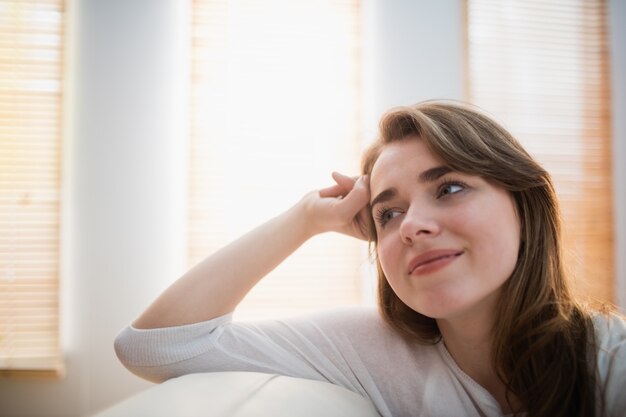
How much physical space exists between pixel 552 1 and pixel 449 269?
2.54m

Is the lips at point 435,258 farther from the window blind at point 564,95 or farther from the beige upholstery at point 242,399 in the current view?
the window blind at point 564,95

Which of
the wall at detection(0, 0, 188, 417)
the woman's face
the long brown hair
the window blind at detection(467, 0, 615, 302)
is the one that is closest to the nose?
the woman's face

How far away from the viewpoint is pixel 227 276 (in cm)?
96

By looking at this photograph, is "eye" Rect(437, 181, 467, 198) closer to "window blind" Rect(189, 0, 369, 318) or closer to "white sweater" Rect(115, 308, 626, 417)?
"white sweater" Rect(115, 308, 626, 417)

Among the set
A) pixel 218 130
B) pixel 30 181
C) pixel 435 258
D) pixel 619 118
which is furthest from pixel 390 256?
pixel 619 118

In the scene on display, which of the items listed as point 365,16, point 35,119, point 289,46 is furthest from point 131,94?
point 365,16

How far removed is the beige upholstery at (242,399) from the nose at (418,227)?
34 centimetres

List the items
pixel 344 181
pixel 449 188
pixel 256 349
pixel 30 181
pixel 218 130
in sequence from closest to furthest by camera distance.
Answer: pixel 449 188 < pixel 256 349 < pixel 344 181 < pixel 30 181 < pixel 218 130

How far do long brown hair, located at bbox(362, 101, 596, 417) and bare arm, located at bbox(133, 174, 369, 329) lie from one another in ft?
0.83

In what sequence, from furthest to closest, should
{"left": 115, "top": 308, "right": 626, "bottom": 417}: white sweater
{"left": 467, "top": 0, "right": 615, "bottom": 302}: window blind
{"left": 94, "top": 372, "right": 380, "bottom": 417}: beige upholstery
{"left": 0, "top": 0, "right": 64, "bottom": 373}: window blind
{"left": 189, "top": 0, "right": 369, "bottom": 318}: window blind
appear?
{"left": 467, "top": 0, "right": 615, "bottom": 302}: window blind → {"left": 189, "top": 0, "right": 369, "bottom": 318}: window blind → {"left": 0, "top": 0, "right": 64, "bottom": 373}: window blind → {"left": 115, "top": 308, "right": 626, "bottom": 417}: white sweater → {"left": 94, "top": 372, "right": 380, "bottom": 417}: beige upholstery

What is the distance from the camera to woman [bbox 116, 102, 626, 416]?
0.74 m

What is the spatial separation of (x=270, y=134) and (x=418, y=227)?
159 cm

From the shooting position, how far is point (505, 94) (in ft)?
7.68

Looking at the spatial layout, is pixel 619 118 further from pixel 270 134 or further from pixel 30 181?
pixel 30 181
